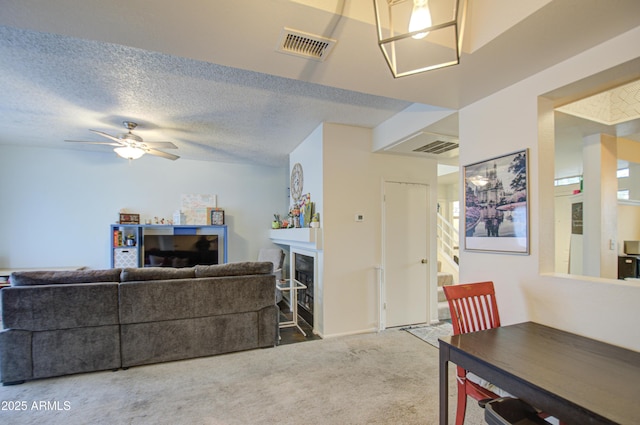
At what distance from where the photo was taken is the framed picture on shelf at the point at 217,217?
5.75 m

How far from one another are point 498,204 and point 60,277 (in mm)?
3879

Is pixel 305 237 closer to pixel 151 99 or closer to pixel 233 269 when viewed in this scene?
pixel 233 269

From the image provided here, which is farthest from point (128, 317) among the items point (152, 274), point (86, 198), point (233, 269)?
point (86, 198)

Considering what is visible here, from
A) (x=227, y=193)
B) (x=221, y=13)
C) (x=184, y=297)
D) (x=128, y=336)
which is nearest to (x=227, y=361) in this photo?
(x=184, y=297)

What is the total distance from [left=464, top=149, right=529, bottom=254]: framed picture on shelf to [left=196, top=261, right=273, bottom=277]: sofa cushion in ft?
6.81

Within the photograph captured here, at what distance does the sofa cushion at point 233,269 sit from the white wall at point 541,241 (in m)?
2.02

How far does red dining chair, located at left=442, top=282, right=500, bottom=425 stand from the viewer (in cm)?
169

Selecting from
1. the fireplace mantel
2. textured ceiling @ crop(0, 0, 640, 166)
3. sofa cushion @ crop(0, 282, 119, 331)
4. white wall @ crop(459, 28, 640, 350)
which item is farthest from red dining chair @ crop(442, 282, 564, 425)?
sofa cushion @ crop(0, 282, 119, 331)

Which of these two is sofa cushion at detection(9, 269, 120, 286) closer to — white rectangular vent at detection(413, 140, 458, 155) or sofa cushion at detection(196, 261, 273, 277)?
sofa cushion at detection(196, 261, 273, 277)

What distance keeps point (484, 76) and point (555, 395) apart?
1.96m

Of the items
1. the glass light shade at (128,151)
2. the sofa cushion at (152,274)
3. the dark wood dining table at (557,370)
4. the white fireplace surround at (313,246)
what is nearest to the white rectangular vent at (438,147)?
the white fireplace surround at (313,246)

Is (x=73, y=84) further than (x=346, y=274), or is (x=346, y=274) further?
(x=346, y=274)

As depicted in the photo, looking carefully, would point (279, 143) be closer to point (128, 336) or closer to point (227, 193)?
point (227, 193)

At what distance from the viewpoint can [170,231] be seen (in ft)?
18.4
